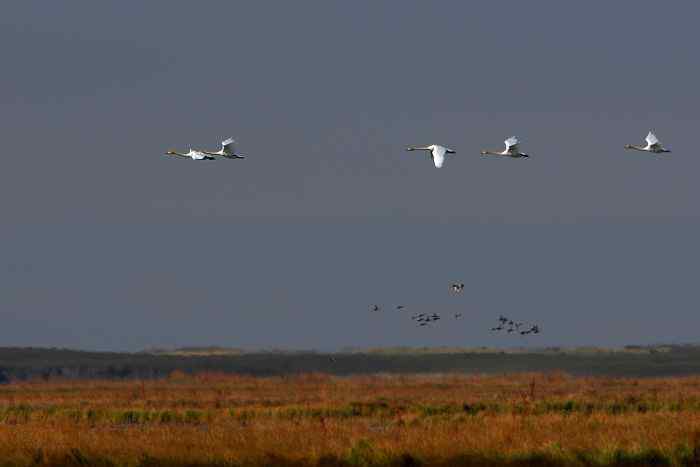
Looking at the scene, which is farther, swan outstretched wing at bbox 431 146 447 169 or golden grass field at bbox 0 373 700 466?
swan outstretched wing at bbox 431 146 447 169

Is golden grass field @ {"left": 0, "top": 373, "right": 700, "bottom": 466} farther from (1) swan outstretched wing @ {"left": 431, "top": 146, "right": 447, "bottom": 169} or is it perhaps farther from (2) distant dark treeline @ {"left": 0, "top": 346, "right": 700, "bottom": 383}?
(2) distant dark treeline @ {"left": 0, "top": 346, "right": 700, "bottom": 383}

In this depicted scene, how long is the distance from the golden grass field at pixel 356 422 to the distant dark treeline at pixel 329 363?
13662 mm

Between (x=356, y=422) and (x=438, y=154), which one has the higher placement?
(x=438, y=154)

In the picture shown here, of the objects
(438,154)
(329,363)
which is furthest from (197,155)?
(329,363)

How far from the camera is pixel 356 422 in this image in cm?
4253

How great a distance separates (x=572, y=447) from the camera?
30.1 metres

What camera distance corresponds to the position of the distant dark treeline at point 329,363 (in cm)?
8775

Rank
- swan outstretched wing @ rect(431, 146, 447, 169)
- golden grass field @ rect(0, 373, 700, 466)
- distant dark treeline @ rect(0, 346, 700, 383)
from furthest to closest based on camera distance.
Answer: distant dark treeline @ rect(0, 346, 700, 383) < swan outstretched wing @ rect(431, 146, 447, 169) < golden grass field @ rect(0, 373, 700, 466)

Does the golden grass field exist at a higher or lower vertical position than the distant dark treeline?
lower

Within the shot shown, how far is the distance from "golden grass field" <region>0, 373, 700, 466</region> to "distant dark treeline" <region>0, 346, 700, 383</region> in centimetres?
1366

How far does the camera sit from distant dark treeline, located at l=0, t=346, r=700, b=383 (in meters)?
87.8

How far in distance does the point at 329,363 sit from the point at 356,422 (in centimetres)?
5556

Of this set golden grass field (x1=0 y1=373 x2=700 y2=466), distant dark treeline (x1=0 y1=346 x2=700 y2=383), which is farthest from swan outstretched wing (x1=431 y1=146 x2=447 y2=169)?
distant dark treeline (x1=0 y1=346 x2=700 y2=383)

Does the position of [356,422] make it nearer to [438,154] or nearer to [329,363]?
[438,154]
